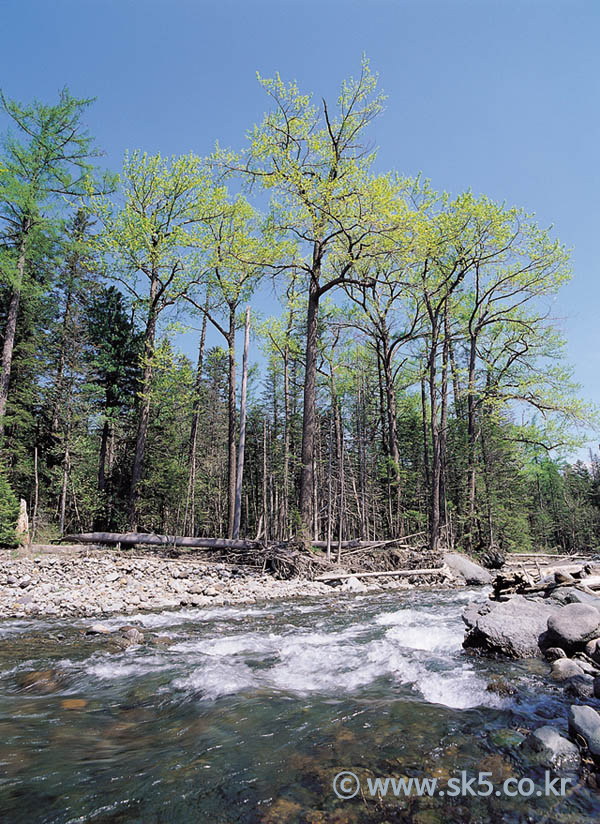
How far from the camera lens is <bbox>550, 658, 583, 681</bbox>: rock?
162 inches

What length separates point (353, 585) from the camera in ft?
39.5

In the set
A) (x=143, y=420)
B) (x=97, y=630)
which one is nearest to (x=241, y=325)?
(x=143, y=420)

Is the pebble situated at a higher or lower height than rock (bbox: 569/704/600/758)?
lower

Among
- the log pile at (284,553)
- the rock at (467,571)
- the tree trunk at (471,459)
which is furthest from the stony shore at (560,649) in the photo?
the tree trunk at (471,459)

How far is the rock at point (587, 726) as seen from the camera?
8.74 ft

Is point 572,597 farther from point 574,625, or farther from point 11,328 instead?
point 11,328

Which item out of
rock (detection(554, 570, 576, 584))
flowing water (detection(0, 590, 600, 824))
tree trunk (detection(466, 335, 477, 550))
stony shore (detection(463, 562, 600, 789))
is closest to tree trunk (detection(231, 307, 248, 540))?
flowing water (detection(0, 590, 600, 824))

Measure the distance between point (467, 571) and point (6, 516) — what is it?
1492 centimetres

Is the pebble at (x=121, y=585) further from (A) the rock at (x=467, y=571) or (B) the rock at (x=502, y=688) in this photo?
(B) the rock at (x=502, y=688)

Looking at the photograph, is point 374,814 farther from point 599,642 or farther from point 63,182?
point 63,182

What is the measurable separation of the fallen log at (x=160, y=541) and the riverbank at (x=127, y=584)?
730mm

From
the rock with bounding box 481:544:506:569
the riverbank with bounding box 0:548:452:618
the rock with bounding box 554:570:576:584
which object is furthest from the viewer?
the rock with bounding box 481:544:506:569

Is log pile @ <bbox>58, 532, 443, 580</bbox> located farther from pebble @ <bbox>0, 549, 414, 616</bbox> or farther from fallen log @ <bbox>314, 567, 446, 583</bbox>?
pebble @ <bbox>0, 549, 414, 616</bbox>

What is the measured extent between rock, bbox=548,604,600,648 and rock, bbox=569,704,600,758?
2211 mm
